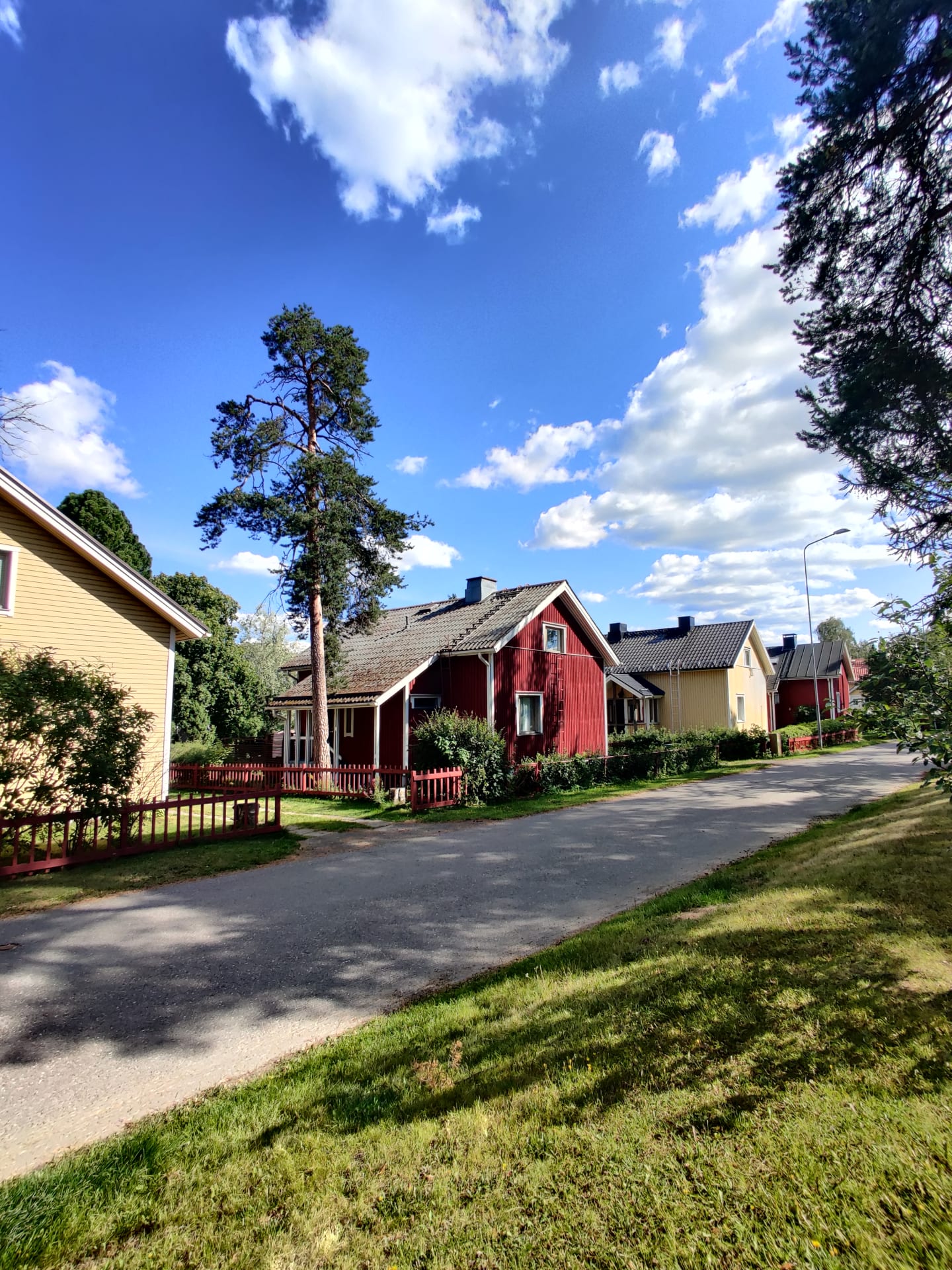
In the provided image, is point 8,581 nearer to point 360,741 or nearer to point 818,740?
point 360,741

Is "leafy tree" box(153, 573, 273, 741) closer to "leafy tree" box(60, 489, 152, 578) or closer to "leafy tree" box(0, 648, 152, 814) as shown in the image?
"leafy tree" box(60, 489, 152, 578)

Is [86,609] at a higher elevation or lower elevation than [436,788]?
higher

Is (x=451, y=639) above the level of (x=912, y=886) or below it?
above

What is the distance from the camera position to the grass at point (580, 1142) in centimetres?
249

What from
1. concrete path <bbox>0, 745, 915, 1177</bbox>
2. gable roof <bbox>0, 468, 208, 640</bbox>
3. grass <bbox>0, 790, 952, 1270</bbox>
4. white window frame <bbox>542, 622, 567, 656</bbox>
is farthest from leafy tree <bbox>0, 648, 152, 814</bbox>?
white window frame <bbox>542, 622, 567, 656</bbox>

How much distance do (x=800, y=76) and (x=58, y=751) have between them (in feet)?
45.1

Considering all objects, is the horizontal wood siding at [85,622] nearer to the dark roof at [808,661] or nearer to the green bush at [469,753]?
the green bush at [469,753]

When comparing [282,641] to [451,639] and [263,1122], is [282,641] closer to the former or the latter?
[451,639]

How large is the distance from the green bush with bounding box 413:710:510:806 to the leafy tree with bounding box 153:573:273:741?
1456 cm

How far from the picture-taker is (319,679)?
65.2 ft

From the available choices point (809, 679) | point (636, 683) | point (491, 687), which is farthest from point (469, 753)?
point (809, 679)

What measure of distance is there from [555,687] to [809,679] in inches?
1380

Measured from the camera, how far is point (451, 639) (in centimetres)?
2227

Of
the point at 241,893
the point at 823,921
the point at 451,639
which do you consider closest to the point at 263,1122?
the point at 823,921
